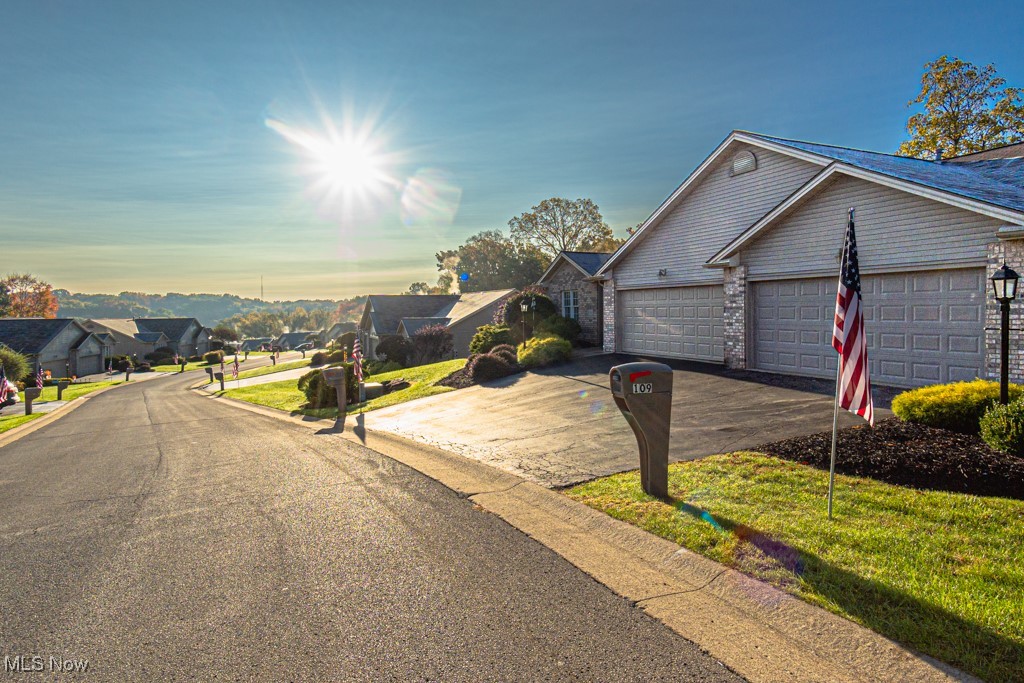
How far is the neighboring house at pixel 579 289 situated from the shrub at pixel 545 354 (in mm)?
5956

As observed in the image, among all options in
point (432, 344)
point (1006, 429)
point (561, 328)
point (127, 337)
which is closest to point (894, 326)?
point (1006, 429)

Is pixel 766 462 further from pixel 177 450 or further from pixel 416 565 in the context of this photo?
pixel 177 450

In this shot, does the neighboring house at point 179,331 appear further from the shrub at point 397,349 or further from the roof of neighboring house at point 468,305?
the shrub at point 397,349

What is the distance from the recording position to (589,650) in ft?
11.8

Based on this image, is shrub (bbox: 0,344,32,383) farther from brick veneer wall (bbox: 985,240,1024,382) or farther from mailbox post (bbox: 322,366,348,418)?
brick veneer wall (bbox: 985,240,1024,382)

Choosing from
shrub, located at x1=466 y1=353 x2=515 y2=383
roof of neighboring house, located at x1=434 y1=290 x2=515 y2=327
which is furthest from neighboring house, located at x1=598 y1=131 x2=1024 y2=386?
roof of neighboring house, located at x1=434 y1=290 x2=515 y2=327

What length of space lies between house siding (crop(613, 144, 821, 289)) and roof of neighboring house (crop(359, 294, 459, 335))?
2732 cm

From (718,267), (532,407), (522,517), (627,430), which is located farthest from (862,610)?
(718,267)

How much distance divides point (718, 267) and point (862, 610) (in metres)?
13.8

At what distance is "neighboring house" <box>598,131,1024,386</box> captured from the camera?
448 inches

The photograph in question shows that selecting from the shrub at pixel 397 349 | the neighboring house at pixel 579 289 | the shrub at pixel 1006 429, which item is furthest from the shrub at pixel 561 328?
the shrub at pixel 1006 429

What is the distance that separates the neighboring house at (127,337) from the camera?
74.0 meters

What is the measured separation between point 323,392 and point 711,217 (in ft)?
44.4

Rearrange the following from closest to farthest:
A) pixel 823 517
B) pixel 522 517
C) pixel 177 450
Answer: pixel 823 517 → pixel 522 517 → pixel 177 450
